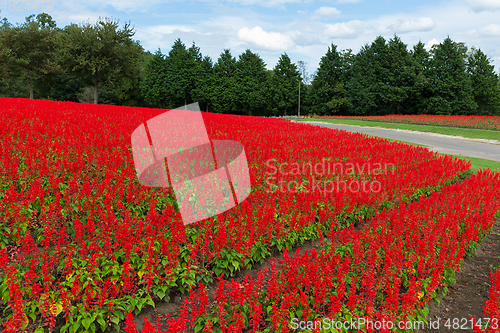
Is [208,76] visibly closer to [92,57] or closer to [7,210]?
[92,57]

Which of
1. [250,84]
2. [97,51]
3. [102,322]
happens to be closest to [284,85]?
[250,84]

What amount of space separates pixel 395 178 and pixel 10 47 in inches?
1670

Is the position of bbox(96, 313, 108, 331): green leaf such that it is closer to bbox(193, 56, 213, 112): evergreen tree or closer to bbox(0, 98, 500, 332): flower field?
bbox(0, 98, 500, 332): flower field

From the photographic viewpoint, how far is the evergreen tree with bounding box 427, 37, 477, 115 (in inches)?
1859

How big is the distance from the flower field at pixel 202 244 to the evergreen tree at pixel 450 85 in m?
46.7

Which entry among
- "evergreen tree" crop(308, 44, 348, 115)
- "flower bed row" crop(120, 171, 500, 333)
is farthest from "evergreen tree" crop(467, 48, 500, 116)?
"flower bed row" crop(120, 171, 500, 333)

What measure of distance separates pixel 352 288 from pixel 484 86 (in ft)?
203

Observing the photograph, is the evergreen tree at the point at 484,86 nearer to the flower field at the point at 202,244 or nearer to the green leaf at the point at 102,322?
the flower field at the point at 202,244

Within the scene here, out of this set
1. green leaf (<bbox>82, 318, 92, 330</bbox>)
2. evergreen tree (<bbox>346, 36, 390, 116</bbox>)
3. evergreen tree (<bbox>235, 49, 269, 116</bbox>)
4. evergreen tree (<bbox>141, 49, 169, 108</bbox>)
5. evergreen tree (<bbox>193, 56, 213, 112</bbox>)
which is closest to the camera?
green leaf (<bbox>82, 318, 92, 330</bbox>)

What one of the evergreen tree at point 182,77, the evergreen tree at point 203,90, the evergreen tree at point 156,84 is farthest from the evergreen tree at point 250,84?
the evergreen tree at point 156,84

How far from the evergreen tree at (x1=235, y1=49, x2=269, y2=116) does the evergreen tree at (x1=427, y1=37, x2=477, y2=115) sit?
27.3 m

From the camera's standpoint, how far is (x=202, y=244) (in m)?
4.67

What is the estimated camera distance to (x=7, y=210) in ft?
14.0

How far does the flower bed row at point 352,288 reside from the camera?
3244 mm
